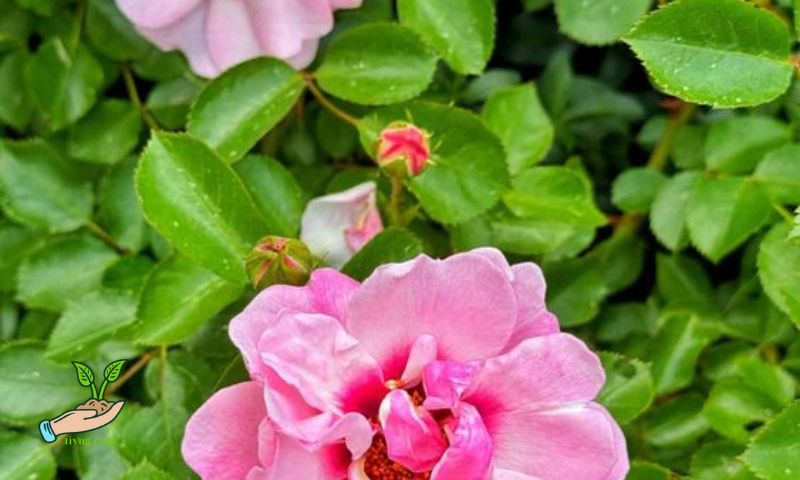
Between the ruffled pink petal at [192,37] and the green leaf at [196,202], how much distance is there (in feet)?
0.49

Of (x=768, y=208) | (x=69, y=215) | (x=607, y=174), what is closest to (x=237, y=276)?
(x=69, y=215)

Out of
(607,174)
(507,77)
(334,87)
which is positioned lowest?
(607,174)

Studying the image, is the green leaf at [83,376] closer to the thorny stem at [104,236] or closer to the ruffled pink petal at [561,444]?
the thorny stem at [104,236]

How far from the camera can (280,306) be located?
620mm

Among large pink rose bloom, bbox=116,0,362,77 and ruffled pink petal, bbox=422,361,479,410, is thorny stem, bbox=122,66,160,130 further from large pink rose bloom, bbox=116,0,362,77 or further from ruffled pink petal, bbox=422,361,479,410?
ruffled pink petal, bbox=422,361,479,410

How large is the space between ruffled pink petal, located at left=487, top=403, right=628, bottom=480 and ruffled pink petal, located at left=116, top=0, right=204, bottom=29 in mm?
385

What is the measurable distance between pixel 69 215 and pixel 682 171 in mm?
510

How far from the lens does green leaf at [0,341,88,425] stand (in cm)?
84

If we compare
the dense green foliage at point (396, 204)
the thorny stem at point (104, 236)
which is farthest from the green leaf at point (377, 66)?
the thorny stem at point (104, 236)

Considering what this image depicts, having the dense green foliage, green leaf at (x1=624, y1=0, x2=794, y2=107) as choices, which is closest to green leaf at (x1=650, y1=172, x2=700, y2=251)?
the dense green foliage

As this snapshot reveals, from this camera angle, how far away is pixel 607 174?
1128 millimetres

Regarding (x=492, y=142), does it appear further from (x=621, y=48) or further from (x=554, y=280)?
(x=621, y=48)

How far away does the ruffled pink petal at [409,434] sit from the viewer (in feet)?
1.98

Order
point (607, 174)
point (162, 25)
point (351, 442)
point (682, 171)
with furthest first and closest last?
point (607, 174) → point (682, 171) → point (162, 25) → point (351, 442)
